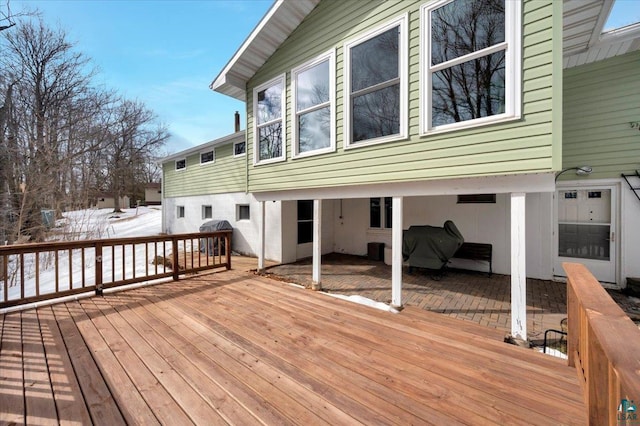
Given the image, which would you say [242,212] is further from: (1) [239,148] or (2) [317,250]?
(2) [317,250]

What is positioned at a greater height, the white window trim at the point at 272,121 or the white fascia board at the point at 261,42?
the white fascia board at the point at 261,42

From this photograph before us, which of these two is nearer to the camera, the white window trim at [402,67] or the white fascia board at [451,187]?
the white fascia board at [451,187]

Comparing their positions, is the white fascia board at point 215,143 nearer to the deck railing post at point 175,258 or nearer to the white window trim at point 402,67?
the deck railing post at point 175,258

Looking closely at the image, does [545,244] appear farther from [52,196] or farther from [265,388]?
[52,196]

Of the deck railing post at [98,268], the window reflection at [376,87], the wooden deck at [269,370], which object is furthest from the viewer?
the deck railing post at [98,268]

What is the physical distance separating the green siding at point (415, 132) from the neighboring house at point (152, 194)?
31036 millimetres

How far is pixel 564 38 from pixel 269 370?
6.35 m

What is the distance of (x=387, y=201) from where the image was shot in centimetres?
762

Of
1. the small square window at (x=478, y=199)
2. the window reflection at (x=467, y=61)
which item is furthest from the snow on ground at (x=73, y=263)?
the small square window at (x=478, y=199)

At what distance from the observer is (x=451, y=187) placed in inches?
136

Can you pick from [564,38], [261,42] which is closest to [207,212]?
[261,42]

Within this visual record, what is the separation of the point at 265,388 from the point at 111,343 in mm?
1884

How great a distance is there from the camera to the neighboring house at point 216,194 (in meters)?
8.46

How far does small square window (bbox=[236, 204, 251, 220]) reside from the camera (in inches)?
352
